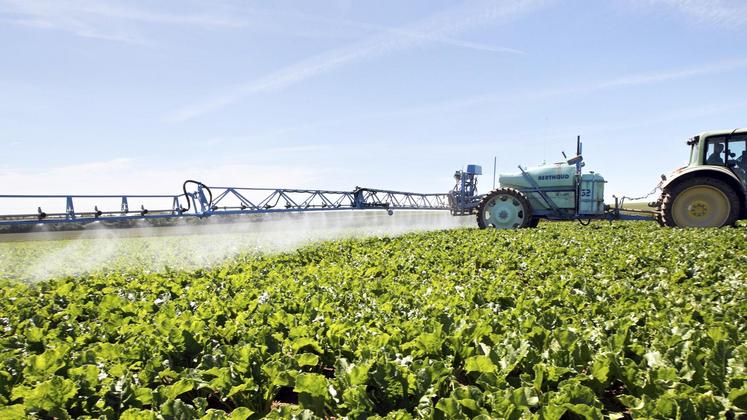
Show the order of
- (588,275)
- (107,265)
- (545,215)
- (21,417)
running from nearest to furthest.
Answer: (21,417), (588,275), (107,265), (545,215)

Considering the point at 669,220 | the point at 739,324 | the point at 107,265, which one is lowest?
the point at 107,265

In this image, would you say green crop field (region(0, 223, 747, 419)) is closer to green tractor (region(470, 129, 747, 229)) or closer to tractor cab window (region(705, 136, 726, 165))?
green tractor (region(470, 129, 747, 229))

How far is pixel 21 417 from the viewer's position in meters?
2.31

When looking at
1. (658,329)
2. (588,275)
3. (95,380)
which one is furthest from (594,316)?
(95,380)

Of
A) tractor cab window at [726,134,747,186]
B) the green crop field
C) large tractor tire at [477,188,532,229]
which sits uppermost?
tractor cab window at [726,134,747,186]

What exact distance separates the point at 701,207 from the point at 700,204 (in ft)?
0.30

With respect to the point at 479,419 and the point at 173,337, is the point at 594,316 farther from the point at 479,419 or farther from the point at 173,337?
the point at 173,337

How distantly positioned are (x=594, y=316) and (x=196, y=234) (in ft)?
35.5

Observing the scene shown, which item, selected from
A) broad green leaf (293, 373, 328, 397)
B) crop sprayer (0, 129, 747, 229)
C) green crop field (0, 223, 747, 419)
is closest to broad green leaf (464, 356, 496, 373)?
green crop field (0, 223, 747, 419)

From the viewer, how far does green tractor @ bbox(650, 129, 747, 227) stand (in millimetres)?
11023

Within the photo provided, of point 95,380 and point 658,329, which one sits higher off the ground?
point 658,329

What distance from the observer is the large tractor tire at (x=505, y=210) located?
1385 centimetres

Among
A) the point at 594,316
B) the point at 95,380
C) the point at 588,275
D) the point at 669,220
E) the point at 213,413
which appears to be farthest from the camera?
the point at 669,220

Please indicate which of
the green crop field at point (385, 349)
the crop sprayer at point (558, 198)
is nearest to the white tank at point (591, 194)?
the crop sprayer at point (558, 198)
